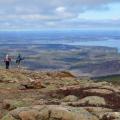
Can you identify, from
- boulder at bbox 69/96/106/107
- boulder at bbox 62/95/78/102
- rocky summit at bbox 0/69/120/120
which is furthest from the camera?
boulder at bbox 62/95/78/102

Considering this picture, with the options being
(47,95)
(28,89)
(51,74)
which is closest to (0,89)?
(28,89)

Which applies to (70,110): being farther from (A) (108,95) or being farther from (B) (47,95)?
(B) (47,95)

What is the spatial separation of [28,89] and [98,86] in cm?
563

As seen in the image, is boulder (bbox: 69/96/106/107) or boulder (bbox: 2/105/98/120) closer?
boulder (bbox: 2/105/98/120)

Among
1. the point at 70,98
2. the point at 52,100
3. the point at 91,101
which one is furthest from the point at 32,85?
the point at 91,101

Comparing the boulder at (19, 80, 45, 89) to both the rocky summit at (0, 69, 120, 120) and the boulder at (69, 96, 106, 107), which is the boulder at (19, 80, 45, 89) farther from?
the boulder at (69, 96, 106, 107)

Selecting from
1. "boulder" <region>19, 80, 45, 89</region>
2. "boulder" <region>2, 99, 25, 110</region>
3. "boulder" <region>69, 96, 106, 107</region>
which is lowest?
"boulder" <region>2, 99, 25, 110</region>

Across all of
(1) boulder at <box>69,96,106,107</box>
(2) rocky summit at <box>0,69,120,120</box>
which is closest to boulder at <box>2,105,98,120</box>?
(2) rocky summit at <box>0,69,120,120</box>

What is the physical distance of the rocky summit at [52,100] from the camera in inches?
840

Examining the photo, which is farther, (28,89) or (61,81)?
(61,81)

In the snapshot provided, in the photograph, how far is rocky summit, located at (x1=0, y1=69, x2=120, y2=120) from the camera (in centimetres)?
2134

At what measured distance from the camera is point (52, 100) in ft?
89.3

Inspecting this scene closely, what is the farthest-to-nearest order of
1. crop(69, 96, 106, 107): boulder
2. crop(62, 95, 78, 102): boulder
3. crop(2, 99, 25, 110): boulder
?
crop(62, 95, 78, 102): boulder
crop(2, 99, 25, 110): boulder
crop(69, 96, 106, 107): boulder

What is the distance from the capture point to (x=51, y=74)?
43.7m
